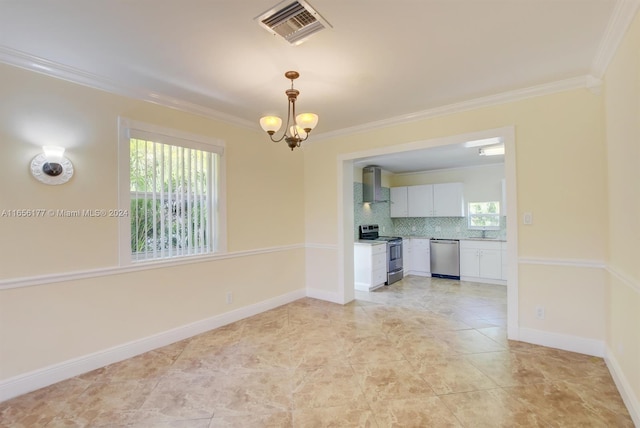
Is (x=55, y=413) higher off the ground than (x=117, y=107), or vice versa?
(x=117, y=107)

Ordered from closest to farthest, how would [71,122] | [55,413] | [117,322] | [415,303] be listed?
[55,413] < [71,122] < [117,322] < [415,303]

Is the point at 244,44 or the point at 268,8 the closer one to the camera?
the point at 268,8

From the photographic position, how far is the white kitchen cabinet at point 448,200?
647 centimetres

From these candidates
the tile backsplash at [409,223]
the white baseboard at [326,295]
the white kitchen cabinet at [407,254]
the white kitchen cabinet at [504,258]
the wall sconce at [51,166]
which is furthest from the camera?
the white kitchen cabinet at [407,254]

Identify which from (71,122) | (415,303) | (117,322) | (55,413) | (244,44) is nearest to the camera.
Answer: (55,413)

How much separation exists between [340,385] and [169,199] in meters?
2.49

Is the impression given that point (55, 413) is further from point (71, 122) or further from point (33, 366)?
point (71, 122)

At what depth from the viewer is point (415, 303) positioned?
451 cm

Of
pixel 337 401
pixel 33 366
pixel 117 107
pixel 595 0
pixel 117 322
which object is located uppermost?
pixel 595 0

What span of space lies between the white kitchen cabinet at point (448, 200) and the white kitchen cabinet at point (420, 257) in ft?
2.41

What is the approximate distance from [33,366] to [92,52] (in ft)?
8.19

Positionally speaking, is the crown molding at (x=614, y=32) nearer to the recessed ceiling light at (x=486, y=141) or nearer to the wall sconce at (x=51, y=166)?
the recessed ceiling light at (x=486, y=141)

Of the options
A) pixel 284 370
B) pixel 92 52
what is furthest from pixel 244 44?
pixel 284 370

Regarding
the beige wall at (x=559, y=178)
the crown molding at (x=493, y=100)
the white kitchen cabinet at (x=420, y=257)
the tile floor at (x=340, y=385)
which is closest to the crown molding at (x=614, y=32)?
the crown molding at (x=493, y=100)
